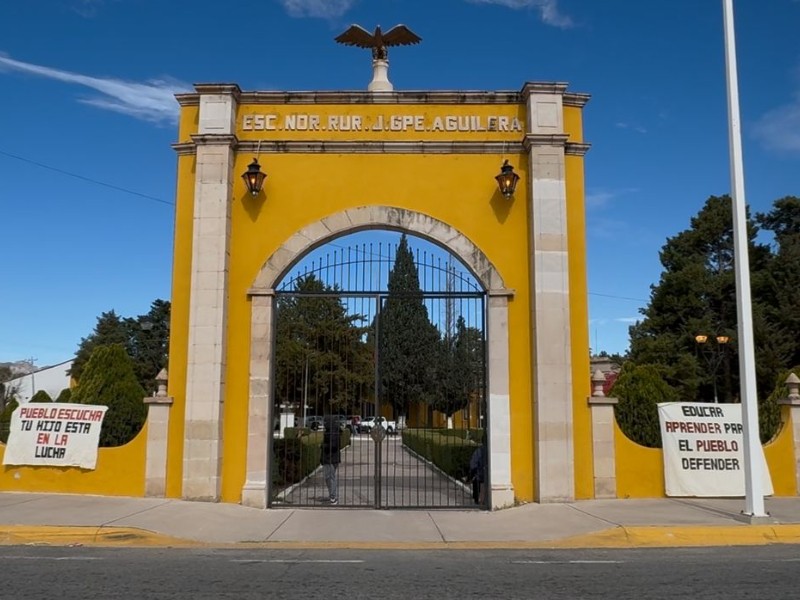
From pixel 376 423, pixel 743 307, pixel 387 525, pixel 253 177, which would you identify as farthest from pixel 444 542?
pixel 253 177

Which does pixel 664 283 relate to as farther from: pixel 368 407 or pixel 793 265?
pixel 368 407

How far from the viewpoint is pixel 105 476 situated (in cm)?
1202

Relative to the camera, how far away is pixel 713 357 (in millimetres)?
37938

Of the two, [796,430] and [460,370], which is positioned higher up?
[460,370]

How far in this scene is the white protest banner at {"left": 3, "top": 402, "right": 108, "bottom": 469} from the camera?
12.1 meters

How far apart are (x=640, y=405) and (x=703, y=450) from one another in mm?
4633

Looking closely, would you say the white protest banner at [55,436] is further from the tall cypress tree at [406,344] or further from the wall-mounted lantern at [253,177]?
the tall cypress tree at [406,344]

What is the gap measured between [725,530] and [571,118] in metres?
6.97

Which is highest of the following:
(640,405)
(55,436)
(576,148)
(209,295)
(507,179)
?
(576,148)

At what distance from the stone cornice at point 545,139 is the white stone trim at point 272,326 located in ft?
6.24

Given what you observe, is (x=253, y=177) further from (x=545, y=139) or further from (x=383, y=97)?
(x=545, y=139)

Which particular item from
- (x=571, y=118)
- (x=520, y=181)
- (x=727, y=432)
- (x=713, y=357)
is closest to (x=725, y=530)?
(x=727, y=432)

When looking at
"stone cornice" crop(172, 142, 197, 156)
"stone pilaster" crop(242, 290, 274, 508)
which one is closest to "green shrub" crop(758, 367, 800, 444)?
"stone pilaster" crop(242, 290, 274, 508)

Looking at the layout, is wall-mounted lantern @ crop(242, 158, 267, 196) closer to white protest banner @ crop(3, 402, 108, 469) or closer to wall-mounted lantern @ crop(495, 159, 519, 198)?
wall-mounted lantern @ crop(495, 159, 519, 198)
